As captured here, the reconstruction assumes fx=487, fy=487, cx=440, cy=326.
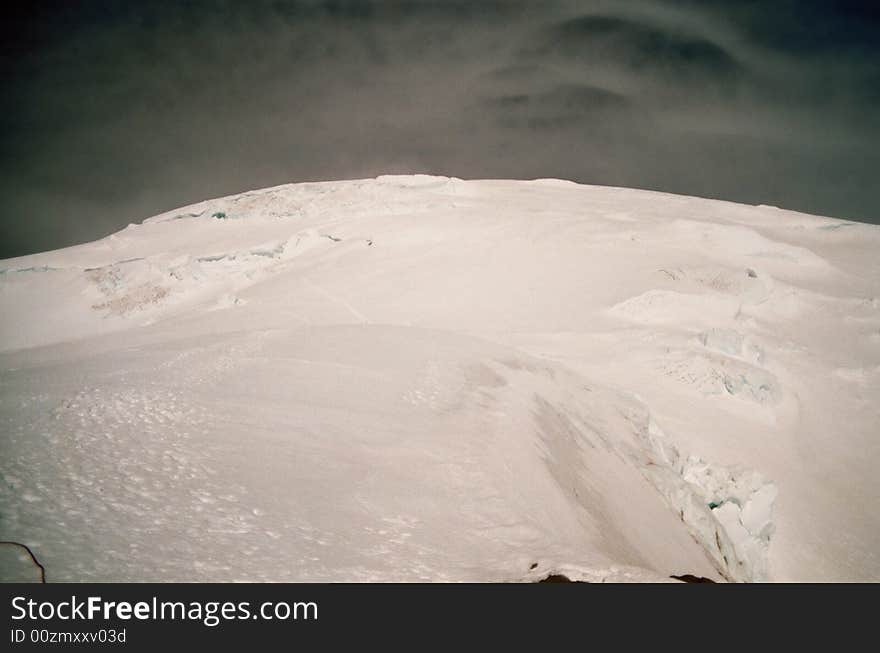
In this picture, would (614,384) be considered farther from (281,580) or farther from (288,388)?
(281,580)

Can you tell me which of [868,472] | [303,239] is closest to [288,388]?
[868,472]

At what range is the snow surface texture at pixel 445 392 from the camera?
3.55m

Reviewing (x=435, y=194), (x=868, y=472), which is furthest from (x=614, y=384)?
(x=435, y=194)

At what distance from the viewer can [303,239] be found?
22.2m

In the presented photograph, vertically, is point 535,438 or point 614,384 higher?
point 614,384

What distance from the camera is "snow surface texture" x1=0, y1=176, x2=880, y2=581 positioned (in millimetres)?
3553

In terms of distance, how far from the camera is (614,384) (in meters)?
13.7

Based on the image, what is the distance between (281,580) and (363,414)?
304 cm

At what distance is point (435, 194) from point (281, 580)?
2545cm

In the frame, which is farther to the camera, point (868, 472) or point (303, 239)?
point (303, 239)

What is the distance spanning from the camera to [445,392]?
7332 mm
